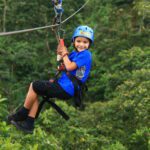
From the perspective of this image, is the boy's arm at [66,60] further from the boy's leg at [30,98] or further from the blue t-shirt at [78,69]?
the boy's leg at [30,98]

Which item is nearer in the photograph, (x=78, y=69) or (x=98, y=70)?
(x=78, y=69)

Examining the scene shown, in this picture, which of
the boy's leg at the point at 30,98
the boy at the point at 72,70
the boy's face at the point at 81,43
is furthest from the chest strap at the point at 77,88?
the boy's leg at the point at 30,98

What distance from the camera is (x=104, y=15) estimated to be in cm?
1920

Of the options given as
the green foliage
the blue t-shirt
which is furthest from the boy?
the green foliage

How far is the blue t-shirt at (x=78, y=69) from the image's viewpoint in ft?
12.7

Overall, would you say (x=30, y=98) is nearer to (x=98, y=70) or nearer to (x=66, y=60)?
(x=66, y=60)

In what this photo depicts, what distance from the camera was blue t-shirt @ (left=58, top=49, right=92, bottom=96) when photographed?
12.7 feet

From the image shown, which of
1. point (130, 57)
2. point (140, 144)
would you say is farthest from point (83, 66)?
point (130, 57)

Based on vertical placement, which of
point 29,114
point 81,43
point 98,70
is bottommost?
point 98,70

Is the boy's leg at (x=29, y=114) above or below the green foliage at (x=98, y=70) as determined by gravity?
above

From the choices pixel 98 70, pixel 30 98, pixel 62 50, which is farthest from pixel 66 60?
pixel 98 70

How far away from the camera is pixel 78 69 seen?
392 centimetres

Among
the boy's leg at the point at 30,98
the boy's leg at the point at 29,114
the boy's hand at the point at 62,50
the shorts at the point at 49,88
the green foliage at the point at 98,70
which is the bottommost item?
the green foliage at the point at 98,70

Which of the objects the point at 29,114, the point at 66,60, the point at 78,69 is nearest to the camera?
the point at 66,60
